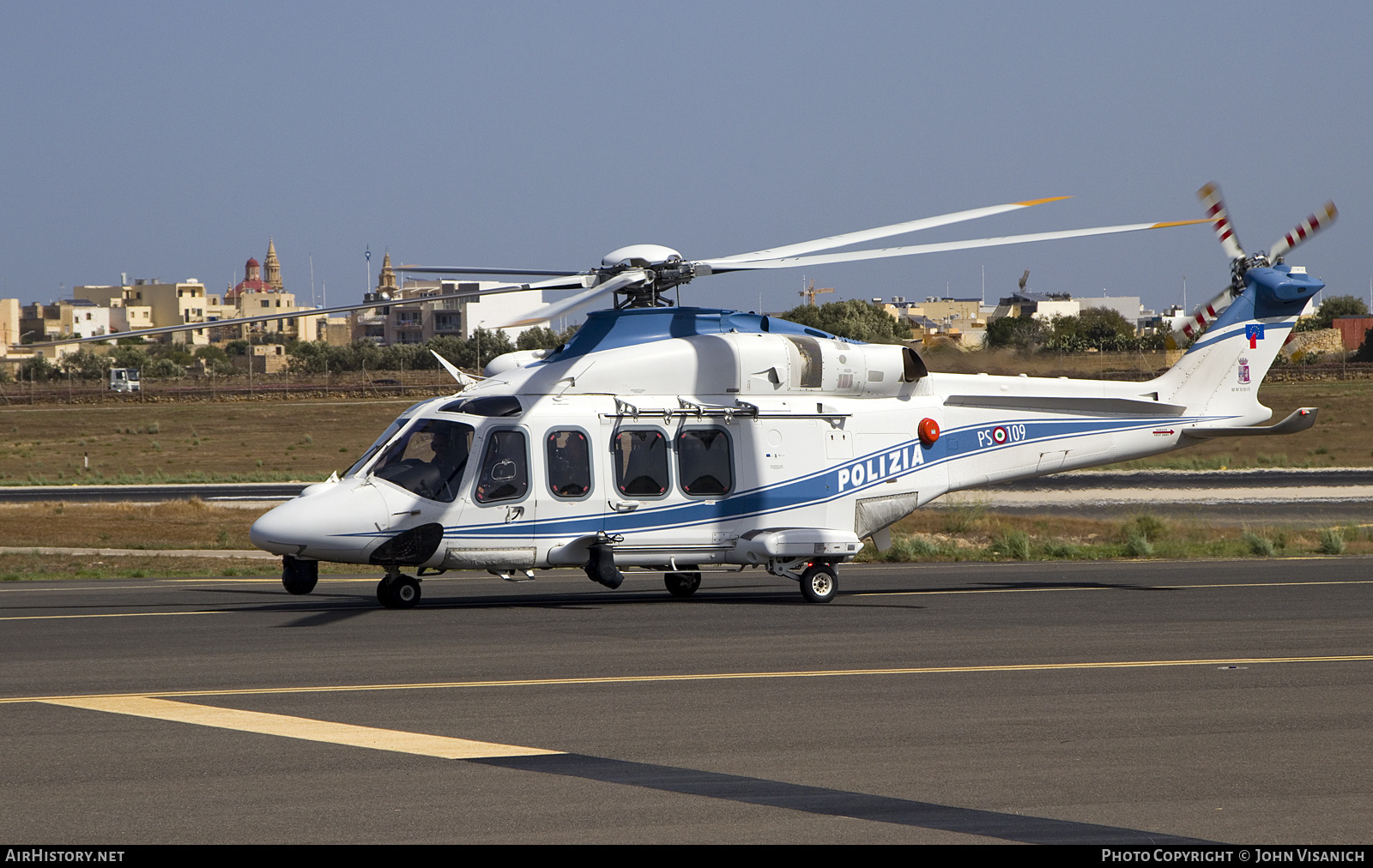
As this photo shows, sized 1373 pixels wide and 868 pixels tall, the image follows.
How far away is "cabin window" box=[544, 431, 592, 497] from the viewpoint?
14633 millimetres

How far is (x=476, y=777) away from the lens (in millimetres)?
7137

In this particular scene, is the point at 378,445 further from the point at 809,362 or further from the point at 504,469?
the point at 809,362

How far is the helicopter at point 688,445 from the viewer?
46.3ft

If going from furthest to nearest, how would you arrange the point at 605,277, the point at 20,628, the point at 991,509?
the point at 991,509 → the point at 605,277 → the point at 20,628

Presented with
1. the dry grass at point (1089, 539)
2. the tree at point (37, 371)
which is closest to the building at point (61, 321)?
the tree at point (37, 371)

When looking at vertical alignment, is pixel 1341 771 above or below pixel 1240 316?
below

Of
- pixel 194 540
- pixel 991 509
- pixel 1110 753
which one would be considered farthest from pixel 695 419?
pixel 991 509

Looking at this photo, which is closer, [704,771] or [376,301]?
[704,771]

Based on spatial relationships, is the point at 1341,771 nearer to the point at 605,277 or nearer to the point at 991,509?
the point at 605,277

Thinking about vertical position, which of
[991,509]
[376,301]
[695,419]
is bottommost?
[991,509]

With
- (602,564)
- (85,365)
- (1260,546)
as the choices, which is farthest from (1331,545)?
(85,365)

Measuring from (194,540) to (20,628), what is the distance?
1243 centimetres

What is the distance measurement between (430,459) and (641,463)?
2347 mm

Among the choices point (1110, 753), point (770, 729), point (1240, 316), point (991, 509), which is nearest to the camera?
point (1110, 753)
